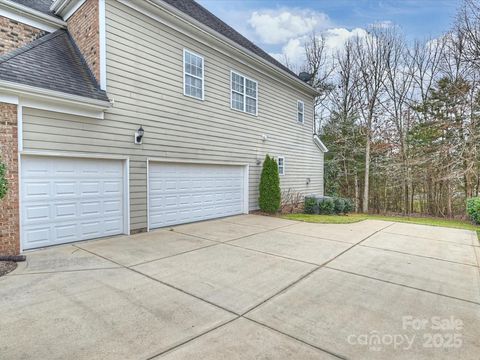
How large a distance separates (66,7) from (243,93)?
5.69 m

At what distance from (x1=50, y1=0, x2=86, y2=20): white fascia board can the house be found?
30 millimetres

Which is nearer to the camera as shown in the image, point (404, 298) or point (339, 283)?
point (404, 298)

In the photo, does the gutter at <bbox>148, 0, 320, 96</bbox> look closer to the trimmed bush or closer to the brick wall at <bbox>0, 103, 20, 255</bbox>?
the brick wall at <bbox>0, 103, 20, 255</bbox>

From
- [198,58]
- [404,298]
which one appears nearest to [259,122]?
[198,58]

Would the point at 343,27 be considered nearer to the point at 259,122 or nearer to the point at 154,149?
the point at 259,122

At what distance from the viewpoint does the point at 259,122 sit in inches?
439

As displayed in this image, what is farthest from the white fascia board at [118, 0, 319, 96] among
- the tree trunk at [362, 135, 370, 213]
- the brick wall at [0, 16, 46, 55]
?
the tree trunk at [362, 135, 370, 213]

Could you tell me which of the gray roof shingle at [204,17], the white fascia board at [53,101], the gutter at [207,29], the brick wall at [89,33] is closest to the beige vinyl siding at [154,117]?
the white fascia board at [53,101]

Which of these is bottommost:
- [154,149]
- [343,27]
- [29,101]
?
[154,149]

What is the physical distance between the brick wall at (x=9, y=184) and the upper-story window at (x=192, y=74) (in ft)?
14.0

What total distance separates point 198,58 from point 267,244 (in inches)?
234

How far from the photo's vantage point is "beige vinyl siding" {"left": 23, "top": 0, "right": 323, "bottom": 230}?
6.04 metres

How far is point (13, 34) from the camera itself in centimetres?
656

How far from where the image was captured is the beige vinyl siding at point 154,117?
19.8 ft
